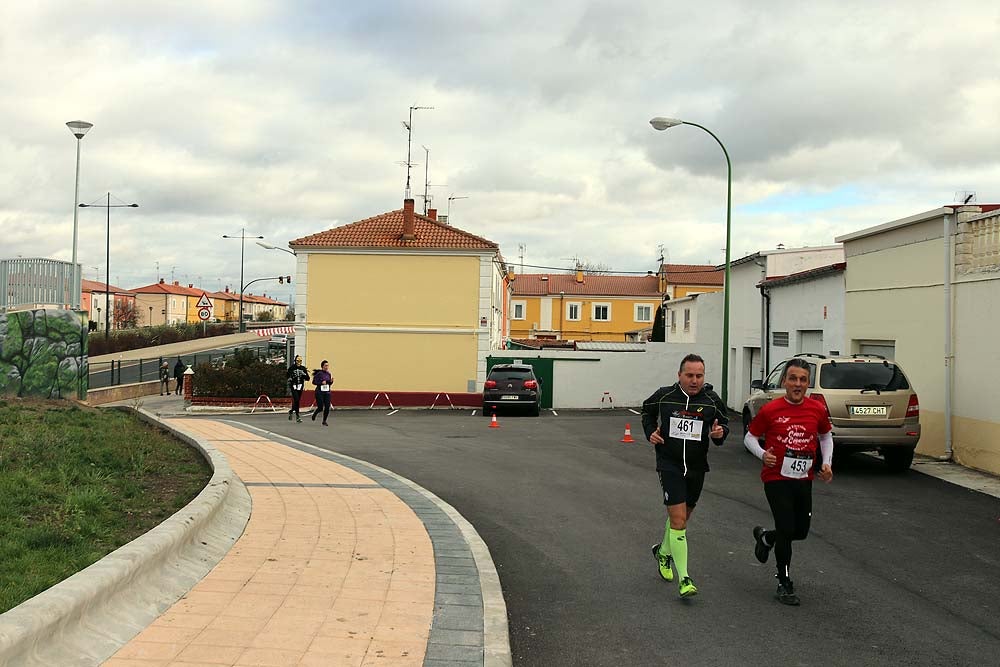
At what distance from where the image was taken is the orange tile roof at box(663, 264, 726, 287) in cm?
7038

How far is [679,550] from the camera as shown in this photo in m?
6.26

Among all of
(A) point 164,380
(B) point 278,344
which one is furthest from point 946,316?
(B) point 278,344

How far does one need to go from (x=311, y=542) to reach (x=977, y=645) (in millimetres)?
4886

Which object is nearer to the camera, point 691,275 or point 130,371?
point 130,371

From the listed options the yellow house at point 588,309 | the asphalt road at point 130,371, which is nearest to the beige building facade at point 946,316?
the asphalt road at point 130,371

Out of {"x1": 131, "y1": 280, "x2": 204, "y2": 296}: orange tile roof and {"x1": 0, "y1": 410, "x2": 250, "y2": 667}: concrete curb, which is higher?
{"x1": 131, "y1": 280, "x2": 204, "y2": 296}: orange tile roof

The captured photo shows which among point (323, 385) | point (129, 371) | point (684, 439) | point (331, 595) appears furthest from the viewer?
point (129, 371)

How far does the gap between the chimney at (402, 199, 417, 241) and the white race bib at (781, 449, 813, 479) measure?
27.6 m

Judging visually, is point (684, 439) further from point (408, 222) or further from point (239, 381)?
point (408, 222)

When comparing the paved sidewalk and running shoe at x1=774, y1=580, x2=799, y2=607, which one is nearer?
the paved sidewalk

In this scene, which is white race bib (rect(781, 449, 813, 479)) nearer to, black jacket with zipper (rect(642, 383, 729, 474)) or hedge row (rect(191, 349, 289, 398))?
black jacket with zipper (rect(642, 383, 729, 474))

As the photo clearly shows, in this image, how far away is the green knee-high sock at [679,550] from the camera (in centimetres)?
622

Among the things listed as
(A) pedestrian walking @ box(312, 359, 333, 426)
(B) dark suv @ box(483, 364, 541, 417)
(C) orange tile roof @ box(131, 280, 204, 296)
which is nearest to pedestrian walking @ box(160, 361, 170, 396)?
(B) dark suv @ box(483, 364, 541, 417)

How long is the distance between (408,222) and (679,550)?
27.8 meters
